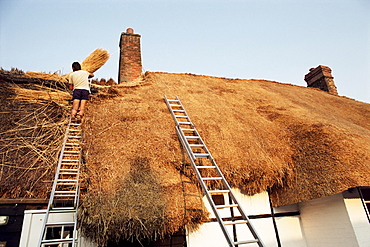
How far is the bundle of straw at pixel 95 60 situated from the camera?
5.91m

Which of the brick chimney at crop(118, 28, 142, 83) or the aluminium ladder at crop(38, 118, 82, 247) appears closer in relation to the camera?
the aluminium ladder at crop(38, 118, 82, 247)

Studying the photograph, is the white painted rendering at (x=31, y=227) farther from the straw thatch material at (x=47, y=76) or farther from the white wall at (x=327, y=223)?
the white wall at (x=327, y=223)

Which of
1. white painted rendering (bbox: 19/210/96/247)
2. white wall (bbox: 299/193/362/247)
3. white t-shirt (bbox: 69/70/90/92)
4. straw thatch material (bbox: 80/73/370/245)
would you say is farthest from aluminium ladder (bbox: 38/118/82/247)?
white wall (bbox: 299/193/362/247)

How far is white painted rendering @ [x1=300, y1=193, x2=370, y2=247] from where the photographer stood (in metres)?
4.83

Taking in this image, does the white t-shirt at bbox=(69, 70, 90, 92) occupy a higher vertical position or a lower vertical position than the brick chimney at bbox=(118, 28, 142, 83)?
lower

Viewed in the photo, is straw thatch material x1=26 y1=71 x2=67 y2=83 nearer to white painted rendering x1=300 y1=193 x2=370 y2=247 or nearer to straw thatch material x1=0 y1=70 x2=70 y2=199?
straw thatch material x1=0 y1=70 x2=70 y2=199

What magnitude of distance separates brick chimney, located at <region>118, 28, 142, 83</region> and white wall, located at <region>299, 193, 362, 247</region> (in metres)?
5.92

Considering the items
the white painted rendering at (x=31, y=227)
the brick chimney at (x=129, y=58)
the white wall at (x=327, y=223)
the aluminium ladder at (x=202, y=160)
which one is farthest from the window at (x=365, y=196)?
the brick chimney at (x=129, y=58)

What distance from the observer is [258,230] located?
5.12 meters

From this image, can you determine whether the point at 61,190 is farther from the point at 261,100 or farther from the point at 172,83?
the point at 261,100

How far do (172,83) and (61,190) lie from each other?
14.2 ft

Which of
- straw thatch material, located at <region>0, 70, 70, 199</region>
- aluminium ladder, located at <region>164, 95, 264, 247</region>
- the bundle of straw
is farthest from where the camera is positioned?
the bundle of straw

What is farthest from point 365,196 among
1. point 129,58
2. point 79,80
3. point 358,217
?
point 129,58

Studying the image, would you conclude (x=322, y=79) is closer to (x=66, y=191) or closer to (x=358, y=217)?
(x=358, y=217)
